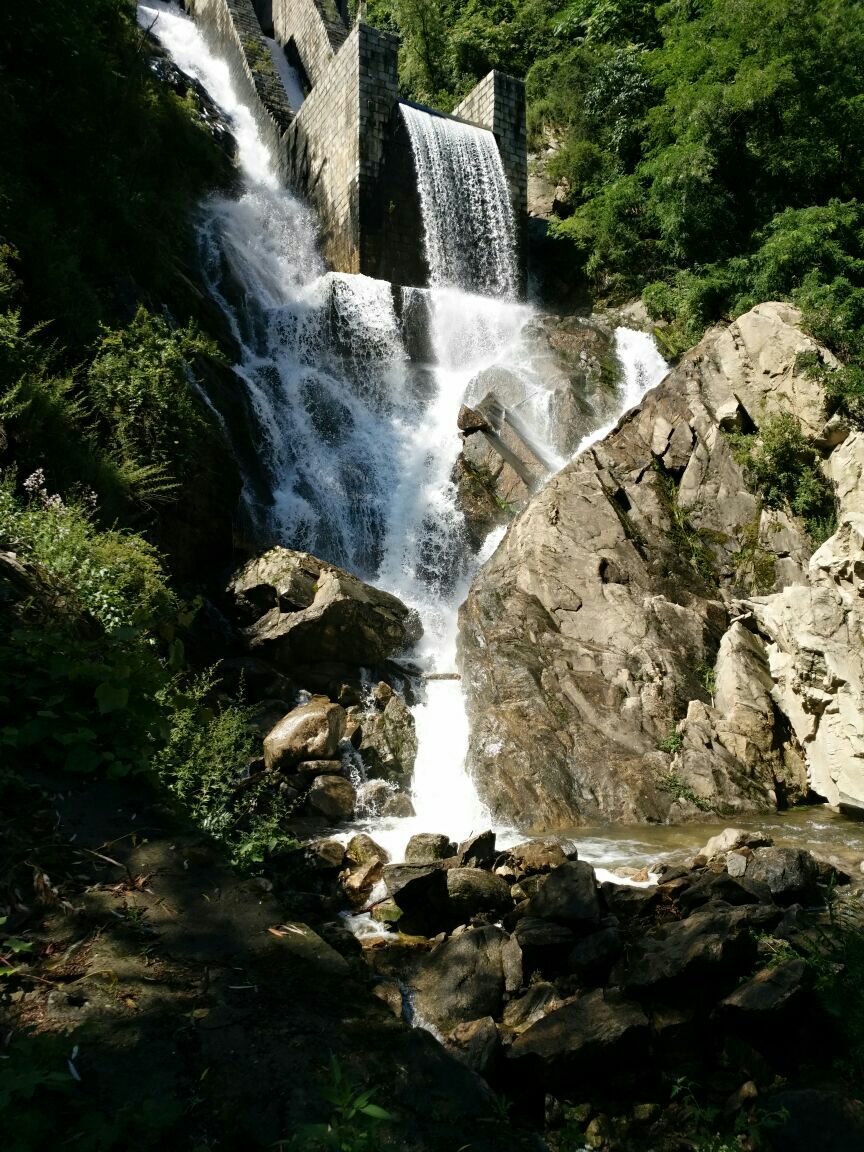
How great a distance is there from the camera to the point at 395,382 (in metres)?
15.4

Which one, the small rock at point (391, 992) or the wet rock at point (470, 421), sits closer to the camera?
the small rock at point (391, 992)

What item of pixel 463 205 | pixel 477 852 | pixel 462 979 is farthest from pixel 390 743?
pixel 463 205

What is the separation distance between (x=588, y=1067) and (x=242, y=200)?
20.0 meters

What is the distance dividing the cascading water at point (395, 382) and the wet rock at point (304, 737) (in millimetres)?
995

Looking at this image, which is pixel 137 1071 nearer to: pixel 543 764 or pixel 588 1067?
pixel 588 1067

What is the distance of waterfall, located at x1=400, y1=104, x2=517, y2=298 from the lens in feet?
60.0

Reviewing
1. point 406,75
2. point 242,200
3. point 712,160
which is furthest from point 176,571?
point 406,75

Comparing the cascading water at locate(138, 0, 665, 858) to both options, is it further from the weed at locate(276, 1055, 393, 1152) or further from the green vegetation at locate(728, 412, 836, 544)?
the weed at locate(276, 1055, 393, 1152)

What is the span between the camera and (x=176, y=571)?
30.6ft

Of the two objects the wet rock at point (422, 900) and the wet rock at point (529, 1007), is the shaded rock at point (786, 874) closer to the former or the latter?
the wet rock at point (529, 1007)

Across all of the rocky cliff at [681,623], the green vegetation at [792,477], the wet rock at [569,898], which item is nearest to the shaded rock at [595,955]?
the wet rock at [569,898]

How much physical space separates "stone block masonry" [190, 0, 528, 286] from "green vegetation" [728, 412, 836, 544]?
30.6 ft

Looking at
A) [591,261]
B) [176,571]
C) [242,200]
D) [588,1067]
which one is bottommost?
[588,1067]

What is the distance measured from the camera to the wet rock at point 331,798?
7555 mm
